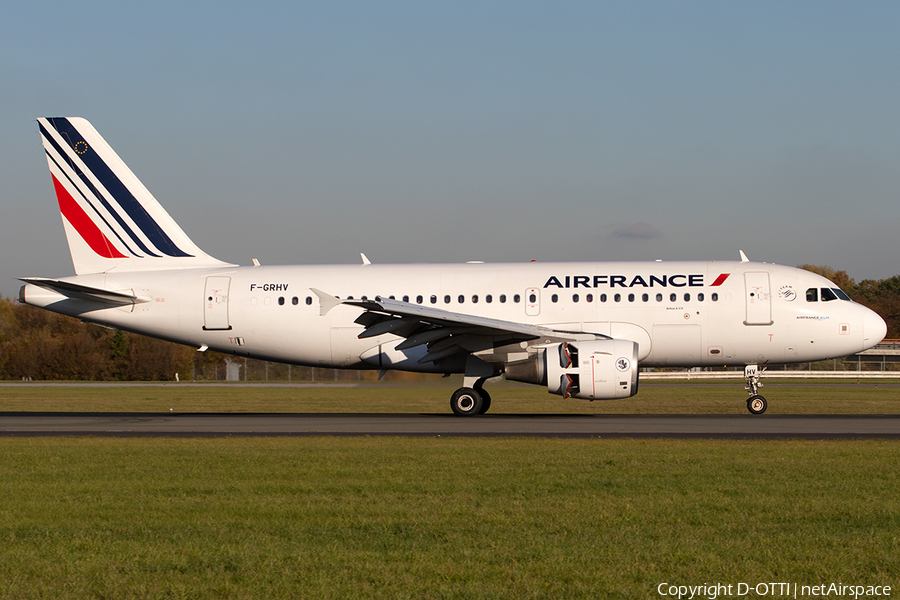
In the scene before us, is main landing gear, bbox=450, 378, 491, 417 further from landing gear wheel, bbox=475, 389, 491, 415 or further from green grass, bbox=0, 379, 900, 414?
green grass, bbox=0, 379, 900, 414

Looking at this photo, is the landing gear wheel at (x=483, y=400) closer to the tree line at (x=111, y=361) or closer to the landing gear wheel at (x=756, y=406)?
the landing gear wheel at (x=756, y=406)

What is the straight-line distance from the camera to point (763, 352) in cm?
2394

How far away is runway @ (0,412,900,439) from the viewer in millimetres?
17812

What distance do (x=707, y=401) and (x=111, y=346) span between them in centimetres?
5054

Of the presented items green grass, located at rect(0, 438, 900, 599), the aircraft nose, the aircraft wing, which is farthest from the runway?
green grass, located at rect(0, 438, 900, 599)

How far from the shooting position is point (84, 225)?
1049 inches

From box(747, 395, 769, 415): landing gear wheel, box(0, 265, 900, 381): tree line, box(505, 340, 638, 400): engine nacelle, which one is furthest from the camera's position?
box(0, 265, 900, 381): tree line

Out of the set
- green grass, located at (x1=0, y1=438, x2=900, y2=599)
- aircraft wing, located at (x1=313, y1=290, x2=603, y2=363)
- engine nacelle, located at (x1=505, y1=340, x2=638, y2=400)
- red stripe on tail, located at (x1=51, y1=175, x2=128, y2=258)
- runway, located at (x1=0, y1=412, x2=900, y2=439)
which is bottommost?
green grass, located at (x1=0, y1=438, x2=900, y2=599)

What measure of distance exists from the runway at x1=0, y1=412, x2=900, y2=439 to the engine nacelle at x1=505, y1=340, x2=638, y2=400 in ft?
2.40

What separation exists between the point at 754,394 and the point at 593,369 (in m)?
5.75

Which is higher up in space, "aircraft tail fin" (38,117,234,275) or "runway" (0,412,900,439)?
"aircraft tail fin" (38,117,234,275)

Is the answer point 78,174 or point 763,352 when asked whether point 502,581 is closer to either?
point 763,352

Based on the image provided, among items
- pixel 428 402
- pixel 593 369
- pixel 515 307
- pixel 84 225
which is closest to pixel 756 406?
pixel 593 369

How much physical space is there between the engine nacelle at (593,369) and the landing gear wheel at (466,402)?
230 cm
